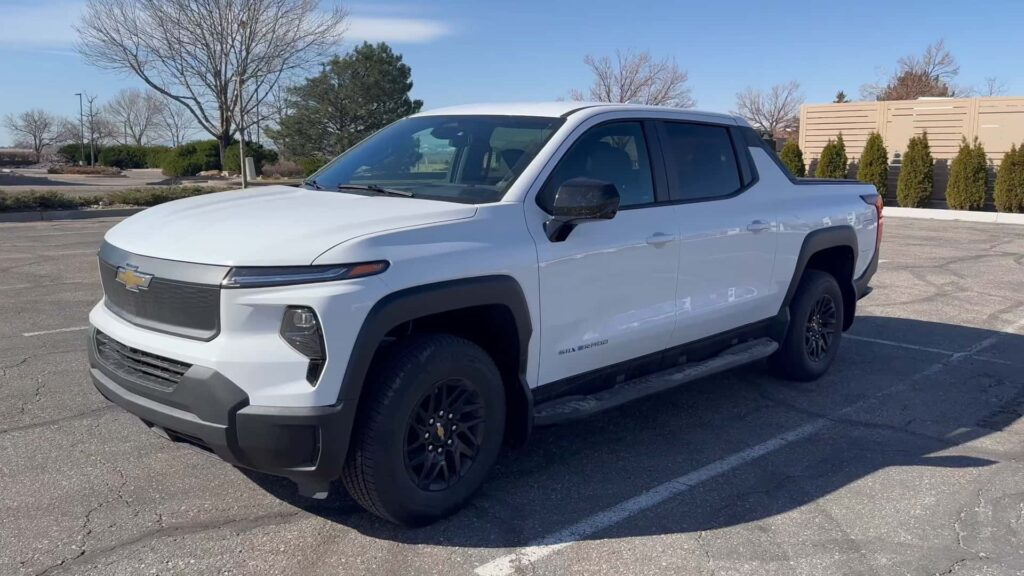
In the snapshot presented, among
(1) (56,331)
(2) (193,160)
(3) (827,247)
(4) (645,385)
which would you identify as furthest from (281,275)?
(2) (193,160)

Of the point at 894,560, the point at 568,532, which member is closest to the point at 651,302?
the point at 568,532

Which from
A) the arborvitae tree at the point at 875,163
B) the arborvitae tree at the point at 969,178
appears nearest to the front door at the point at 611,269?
the arborvitae tree at the point at 969,178

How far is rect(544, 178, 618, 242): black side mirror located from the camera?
158 inches

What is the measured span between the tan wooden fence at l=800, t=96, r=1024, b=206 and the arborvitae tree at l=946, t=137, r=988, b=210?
794 mm

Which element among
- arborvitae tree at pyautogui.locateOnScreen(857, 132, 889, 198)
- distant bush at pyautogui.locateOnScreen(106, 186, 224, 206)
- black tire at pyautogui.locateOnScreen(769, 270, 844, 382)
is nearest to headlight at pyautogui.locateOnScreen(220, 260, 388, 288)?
black tire at pyautogui.locateOnScreen(769, 270, 844, 382)

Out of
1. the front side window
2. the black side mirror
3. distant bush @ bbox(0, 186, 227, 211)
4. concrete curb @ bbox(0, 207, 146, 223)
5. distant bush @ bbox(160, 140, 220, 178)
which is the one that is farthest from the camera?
distant bush @ bbox(160, 140, 220, 178)

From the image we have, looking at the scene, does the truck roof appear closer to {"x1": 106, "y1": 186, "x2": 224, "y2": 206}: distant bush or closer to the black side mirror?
the black side mirror

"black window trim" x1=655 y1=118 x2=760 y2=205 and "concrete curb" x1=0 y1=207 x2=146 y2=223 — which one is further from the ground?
"black window trim" x1=655 y1=118 x2=760 y2=205

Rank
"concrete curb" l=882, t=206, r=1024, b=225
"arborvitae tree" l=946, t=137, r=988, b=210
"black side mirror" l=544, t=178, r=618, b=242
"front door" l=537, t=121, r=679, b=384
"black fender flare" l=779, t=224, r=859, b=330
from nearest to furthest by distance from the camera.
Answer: "black side mirror" l=544, t=178, r=618, b=242 → "front door" l=537, t=121, r=679, b=384 → "black fender flare" l=779, t=224, r=859, b=330 → "concrete curb" l=882, t=206, r=1024, b=225 → "arborvitae tree" l=946, t=137, r=988, b=210

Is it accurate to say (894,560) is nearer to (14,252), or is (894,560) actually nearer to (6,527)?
(6,527)

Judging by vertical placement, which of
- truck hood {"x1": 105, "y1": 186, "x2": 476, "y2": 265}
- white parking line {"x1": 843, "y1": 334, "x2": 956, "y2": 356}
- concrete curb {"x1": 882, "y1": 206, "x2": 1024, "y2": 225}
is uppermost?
truck hood {"x1": 105, "y1": 186, "x2": 476, "y2": 265}

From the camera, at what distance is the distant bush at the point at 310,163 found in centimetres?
3643

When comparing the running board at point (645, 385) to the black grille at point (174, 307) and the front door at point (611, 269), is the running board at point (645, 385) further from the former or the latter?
the black grille at point (174, 307)

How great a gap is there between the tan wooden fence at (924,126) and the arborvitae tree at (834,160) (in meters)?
0.85
